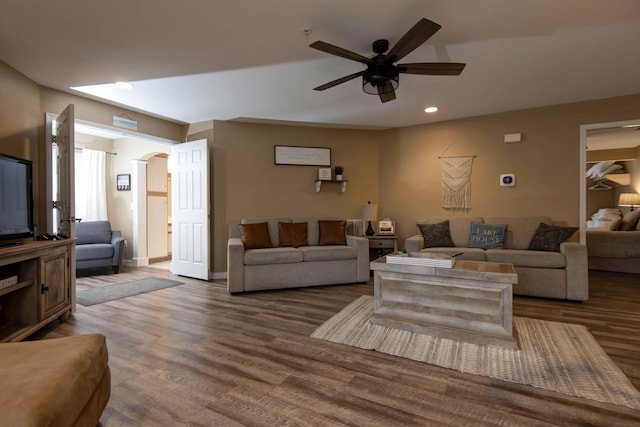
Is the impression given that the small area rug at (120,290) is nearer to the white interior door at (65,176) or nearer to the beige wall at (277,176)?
the white interior door at (65,176)

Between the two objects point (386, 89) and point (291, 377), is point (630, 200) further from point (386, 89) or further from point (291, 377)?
point (291, 377)

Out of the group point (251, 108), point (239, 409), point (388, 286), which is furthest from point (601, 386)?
point (251, 108)

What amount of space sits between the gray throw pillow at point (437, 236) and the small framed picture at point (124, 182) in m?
5.34

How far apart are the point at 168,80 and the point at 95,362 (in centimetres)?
280

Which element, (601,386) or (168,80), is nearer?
(601,386)

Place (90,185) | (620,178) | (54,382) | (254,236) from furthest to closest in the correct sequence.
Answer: (620,178), (90,185), (254,236), (54,382)

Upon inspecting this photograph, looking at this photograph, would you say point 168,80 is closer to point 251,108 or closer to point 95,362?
point 251,108

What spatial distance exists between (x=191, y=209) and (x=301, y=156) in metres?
1.92

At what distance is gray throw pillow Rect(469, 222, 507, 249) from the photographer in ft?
13.1

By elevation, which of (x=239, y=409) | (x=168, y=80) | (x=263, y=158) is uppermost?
(x=168, y=80)

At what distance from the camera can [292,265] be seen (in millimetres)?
4023

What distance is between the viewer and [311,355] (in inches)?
86.8

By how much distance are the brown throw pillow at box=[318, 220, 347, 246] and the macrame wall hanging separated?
1.70 m

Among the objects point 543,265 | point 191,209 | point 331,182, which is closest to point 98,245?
point 191,209
